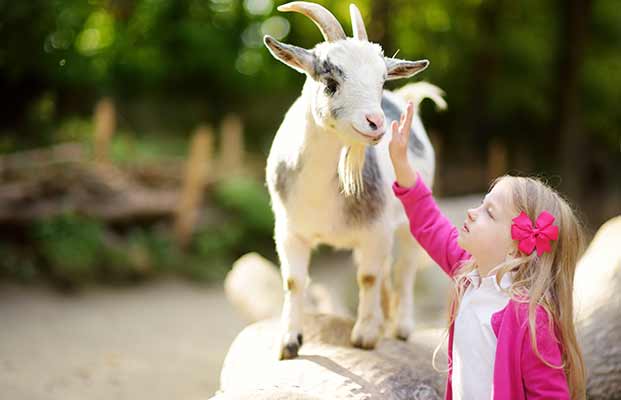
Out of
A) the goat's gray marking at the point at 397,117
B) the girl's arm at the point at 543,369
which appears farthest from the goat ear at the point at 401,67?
the girl's arm at the point at 543,369

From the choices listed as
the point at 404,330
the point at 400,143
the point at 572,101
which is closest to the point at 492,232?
the point at 400,143

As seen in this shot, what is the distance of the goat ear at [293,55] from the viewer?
2.55 meters

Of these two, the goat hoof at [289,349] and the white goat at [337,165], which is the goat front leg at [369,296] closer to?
the white goat at [337,165]

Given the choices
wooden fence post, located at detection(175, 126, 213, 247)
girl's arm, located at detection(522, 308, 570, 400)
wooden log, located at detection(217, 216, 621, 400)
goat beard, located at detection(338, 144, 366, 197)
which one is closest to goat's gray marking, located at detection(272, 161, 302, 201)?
goat beard, located at detection(338, 144, 366, 197)

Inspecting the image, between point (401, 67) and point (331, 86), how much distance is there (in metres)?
0.32

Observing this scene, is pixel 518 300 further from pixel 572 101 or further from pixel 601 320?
pixel 572 101

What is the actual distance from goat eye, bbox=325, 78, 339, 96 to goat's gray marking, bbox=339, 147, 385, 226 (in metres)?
0.47

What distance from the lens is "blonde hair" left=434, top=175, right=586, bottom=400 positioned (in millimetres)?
2170

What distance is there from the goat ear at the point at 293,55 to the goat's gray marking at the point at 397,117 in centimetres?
76

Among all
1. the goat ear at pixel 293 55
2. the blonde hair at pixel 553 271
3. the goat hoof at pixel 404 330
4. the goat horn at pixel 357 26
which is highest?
the goat horn at pixel 357 26

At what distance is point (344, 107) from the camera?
250cm

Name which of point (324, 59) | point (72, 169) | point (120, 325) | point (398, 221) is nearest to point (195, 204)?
point (72, 169)

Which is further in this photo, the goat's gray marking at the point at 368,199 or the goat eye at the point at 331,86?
the goat's gray marking at the point at 368,199

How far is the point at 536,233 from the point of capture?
212cm
